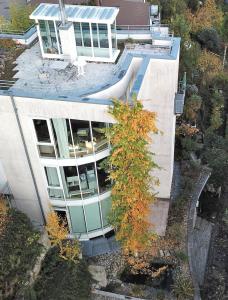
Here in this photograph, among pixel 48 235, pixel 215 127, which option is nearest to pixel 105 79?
pixel 48 235

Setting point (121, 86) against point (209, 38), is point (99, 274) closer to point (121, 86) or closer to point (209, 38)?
point (121, 86)

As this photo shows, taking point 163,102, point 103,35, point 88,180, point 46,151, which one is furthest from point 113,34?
point 88,180

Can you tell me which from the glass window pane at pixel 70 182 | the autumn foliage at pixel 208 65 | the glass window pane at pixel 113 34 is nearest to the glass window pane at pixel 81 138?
the glass window pane at pixel 70 182

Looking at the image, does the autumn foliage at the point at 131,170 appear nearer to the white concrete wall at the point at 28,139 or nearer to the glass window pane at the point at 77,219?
the white concrete wall at the point at 28,139

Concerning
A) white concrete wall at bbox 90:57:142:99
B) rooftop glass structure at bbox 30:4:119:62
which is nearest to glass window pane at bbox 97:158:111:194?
white concrete wall at bbox 90:57:142:99

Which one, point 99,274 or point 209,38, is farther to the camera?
point 209,38

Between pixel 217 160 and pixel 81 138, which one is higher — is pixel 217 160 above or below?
below
